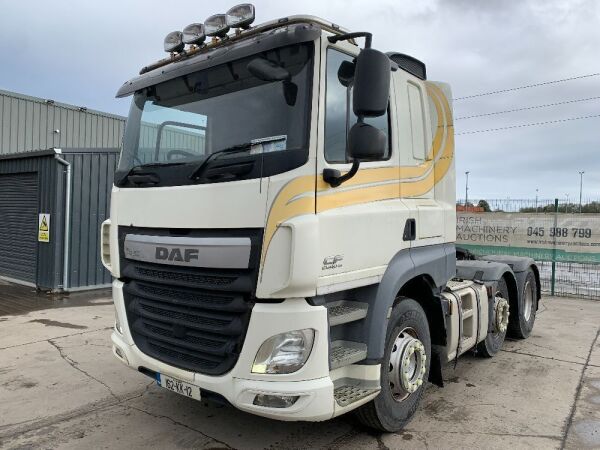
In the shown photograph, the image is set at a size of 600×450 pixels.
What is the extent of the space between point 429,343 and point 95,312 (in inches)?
261

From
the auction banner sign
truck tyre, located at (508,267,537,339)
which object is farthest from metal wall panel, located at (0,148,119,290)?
the auction banner sign

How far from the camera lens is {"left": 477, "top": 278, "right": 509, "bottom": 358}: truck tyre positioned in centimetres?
610

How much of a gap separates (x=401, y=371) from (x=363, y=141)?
1.87 meters

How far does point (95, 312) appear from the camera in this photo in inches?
349

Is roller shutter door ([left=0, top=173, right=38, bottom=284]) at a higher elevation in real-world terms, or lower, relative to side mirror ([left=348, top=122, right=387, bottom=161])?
lower

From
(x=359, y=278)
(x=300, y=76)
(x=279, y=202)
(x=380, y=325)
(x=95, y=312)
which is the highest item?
(x=300, y=76)

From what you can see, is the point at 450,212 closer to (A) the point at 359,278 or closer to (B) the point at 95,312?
(A) the point at 359,278

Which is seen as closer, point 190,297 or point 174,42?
point 190,297

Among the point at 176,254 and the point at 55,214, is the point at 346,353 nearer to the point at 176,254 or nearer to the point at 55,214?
the point at 176,254

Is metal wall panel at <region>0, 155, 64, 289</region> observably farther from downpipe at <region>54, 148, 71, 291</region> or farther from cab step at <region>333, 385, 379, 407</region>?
cab step at <region>333, 385, 379, 407</region>

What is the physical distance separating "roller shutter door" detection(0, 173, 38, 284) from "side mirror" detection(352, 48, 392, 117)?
1041cm

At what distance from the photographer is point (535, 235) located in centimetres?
1134

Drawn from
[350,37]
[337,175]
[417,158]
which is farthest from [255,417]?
[350,37]

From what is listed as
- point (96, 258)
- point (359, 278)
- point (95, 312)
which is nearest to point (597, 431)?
point (359, 278)
